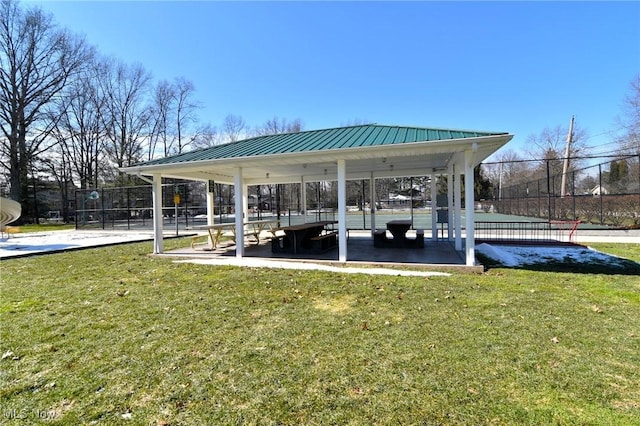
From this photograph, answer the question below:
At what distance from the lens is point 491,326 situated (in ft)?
12.1

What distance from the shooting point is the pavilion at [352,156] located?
6684 mm

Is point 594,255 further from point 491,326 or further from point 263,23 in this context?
point 263,23

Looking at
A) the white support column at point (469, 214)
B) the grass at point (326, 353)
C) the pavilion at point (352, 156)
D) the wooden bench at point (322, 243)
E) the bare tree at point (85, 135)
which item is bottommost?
the grass at point (326, 353)

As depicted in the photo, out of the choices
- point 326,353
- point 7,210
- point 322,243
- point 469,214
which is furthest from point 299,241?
point 7,210

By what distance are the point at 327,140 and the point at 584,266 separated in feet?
20.8

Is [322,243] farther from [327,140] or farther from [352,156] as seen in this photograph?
[352,156]

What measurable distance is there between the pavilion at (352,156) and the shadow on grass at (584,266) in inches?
49.8

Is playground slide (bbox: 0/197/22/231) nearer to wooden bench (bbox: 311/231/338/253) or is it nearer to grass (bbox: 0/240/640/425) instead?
grass (bbox: 0/240/640/425)

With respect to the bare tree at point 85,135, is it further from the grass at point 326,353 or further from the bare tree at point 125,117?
the grass at point 326,353

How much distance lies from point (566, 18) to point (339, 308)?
11.9m

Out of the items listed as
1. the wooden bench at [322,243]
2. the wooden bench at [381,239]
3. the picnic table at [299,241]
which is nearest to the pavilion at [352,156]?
the picnic table at [299,241]

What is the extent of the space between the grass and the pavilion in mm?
2587

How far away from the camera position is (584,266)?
7.08 m

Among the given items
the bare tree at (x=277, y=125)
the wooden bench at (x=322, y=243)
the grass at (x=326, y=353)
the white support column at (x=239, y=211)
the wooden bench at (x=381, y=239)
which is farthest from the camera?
the bare tree at (x=277, y=125)
